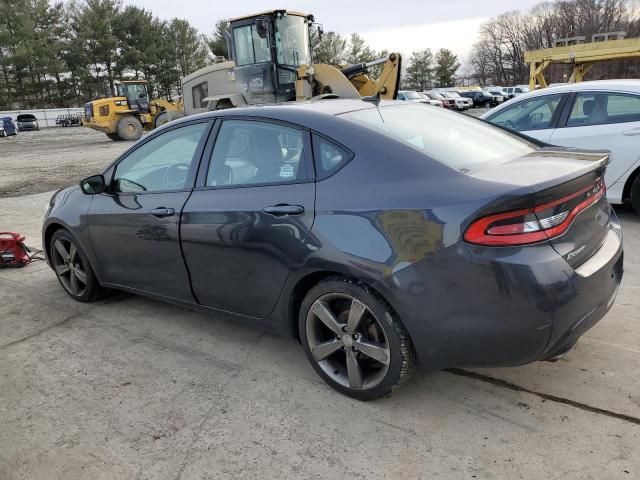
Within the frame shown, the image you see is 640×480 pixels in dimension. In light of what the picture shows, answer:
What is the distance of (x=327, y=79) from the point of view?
12664 mm

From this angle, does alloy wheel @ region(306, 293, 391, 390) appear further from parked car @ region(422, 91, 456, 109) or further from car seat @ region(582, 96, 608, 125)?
parked car @ region(422, 91, 456, 109)

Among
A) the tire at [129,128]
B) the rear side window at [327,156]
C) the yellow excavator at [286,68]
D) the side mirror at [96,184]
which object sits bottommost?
the side mirror at [96,184]

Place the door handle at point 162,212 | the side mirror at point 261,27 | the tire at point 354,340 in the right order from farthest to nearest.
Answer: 1. the side mirror at point 261,27
2. the door handle at point 162,212
3. the tire at point 354,340

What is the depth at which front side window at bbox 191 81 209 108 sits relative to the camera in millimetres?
18697

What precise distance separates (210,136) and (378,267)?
1.50 meters

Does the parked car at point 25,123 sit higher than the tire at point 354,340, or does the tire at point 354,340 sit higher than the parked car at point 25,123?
the parked car at point 25,123

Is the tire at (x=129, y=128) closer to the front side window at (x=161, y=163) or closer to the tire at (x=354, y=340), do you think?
the front side window at (x=161, y=163)

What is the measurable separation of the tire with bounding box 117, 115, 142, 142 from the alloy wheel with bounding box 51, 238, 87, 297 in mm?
23134

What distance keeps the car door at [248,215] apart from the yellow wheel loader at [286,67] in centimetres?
964

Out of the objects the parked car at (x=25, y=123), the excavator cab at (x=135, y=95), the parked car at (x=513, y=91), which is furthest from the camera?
the parked car at (x=25, y=123)

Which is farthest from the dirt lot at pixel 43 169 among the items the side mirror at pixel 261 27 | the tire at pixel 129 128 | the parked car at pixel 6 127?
the parked car at pixel 6 127

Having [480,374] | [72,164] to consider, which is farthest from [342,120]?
[72,164]

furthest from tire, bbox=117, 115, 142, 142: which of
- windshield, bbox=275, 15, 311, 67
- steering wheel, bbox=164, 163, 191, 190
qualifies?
steering wheel, bbox=164, 163, 191, 190

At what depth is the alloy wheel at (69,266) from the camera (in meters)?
4.37
